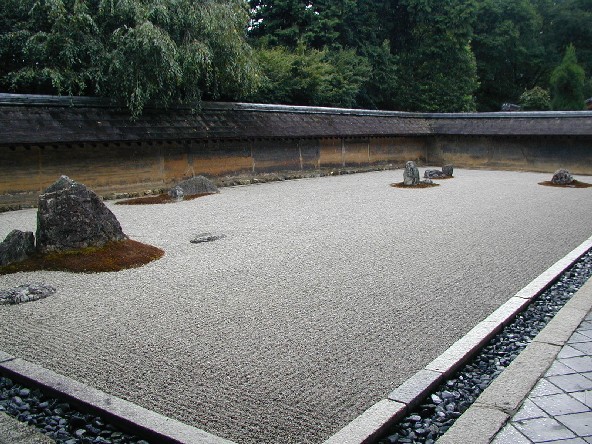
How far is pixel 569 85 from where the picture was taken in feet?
101

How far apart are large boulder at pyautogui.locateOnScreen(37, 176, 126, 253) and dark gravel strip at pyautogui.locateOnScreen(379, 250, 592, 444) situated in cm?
534

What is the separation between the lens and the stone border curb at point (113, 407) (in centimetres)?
291

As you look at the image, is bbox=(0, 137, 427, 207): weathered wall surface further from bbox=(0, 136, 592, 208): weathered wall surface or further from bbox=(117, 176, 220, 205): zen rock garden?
bbox=(117, 176, 220, 205): zen rock garden

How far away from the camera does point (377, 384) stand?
3500 millimetres

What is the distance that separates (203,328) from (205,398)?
4.10 feet

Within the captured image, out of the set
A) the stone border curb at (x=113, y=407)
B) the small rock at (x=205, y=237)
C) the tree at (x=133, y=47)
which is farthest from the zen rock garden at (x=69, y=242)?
the tree at (x=133, y=47)

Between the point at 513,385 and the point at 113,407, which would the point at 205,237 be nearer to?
the point at 113,407

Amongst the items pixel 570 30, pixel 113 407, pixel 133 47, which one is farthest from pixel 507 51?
pixel 113 407

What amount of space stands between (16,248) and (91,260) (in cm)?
101

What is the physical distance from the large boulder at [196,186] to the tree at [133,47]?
2.30 m

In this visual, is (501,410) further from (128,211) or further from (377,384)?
(128,211)

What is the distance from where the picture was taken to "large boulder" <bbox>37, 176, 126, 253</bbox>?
6.90 metres

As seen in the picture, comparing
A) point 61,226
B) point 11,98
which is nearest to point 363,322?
point 61,226

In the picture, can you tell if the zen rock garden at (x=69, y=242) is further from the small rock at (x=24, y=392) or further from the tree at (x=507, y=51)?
the tree at (x=507, y=51)
